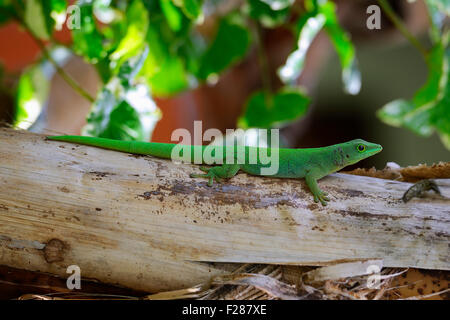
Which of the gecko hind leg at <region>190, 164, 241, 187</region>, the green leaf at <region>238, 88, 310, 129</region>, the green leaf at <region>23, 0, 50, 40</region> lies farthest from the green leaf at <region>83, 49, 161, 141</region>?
the green leaf at <region>238, 88, 310, 129</region>

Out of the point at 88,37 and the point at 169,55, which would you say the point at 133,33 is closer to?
the point at 88,37

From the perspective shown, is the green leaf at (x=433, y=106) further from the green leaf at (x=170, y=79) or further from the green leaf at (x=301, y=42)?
→ the green leaf at (x=170, y=79)

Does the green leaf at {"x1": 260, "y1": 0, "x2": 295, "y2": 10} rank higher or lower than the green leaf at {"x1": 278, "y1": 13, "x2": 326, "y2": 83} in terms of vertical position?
higher

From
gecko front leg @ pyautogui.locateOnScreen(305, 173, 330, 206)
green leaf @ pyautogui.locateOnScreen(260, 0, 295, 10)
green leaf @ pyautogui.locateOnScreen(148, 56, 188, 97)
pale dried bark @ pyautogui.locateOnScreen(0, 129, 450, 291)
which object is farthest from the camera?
green leaf @ pyautogui.locateOnScreen(148, 56, 188, 97)

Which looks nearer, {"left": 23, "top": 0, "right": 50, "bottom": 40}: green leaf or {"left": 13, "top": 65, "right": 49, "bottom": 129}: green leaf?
{"left": 23, "top": 0, "right": 50, "bottom": 40}: green leaf

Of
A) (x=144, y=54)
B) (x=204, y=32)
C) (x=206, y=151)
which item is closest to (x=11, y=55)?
(x=204, y=32)

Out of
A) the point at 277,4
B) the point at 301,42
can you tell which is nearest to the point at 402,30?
the point at 301,42

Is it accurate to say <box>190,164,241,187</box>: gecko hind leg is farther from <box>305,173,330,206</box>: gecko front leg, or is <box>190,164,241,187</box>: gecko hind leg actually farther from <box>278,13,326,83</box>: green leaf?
<box>278,13,326,83</box>: green leaf
